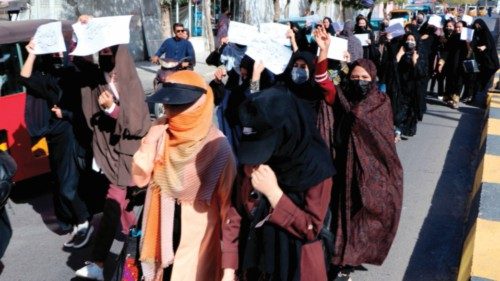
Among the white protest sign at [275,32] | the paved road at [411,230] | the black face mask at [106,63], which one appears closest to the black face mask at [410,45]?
the paved road at [411,230]

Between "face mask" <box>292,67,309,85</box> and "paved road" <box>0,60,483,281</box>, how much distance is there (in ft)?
5.06

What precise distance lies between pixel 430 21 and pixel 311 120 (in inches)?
388

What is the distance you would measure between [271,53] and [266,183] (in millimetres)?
1879

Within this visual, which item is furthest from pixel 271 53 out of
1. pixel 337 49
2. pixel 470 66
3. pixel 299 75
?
pixel 470 66

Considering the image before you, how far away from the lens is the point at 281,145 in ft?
7.63

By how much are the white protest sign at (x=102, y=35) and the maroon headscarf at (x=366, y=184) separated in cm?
147

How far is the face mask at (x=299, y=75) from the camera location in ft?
12.9

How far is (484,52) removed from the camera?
11773 millimetres

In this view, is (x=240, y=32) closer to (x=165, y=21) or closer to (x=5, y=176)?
(x=5, y=176)

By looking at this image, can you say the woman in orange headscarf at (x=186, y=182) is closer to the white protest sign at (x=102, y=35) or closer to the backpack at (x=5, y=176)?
the white protest sign at (x=102, y=35)

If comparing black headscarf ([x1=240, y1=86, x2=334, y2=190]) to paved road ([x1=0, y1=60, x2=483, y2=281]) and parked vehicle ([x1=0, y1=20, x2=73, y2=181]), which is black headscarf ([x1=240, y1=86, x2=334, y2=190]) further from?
parked vehicle ([x1=0, y1=20, x2=73, y2=181])

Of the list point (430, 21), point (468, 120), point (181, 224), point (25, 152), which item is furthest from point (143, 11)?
point (181, 224)

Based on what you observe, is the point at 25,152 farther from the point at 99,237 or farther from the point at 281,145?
the point at 281,145

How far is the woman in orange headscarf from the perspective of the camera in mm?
2682
